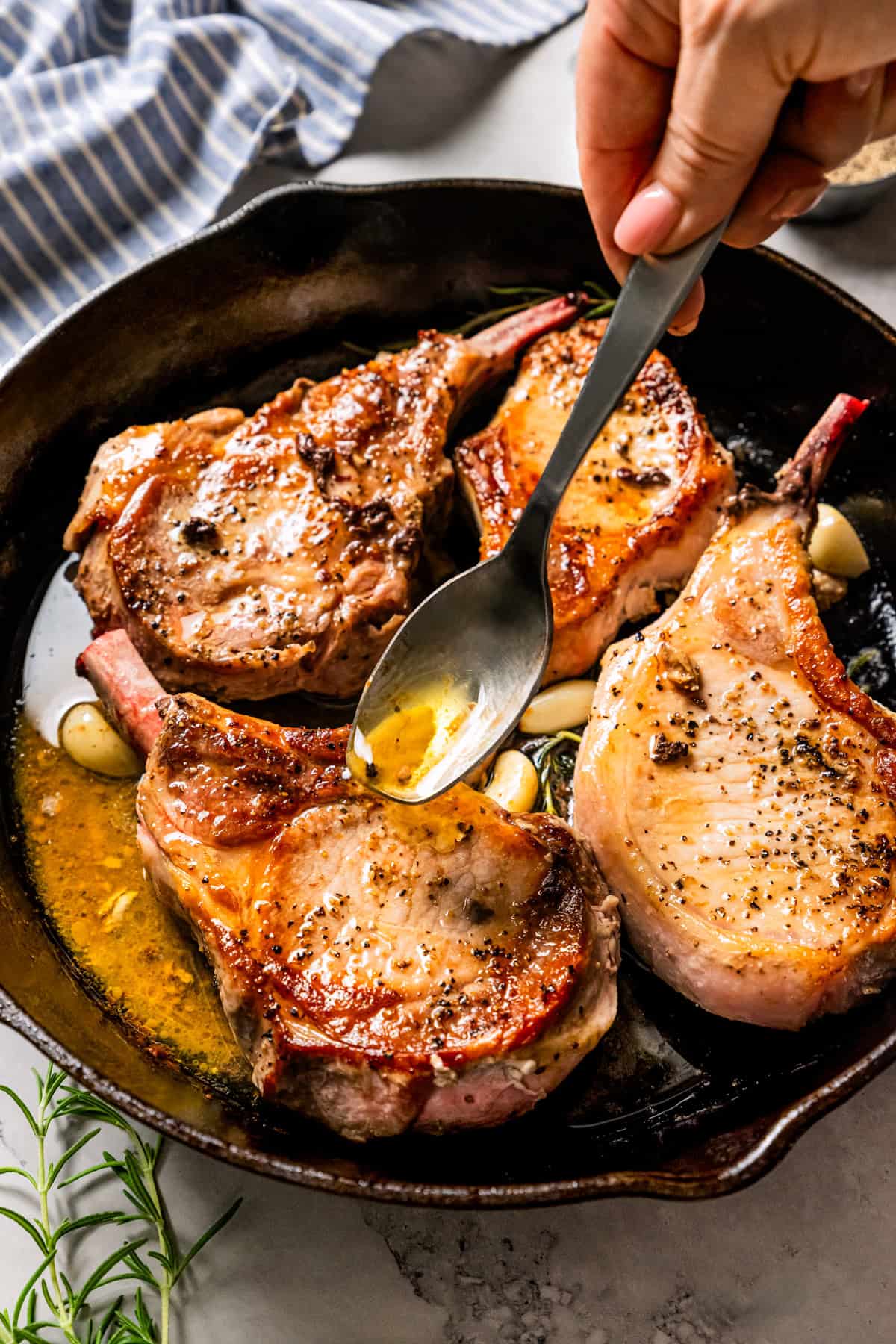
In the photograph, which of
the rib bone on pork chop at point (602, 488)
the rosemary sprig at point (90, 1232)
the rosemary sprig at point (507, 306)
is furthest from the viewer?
the rosemary sprig at point (507, 306)

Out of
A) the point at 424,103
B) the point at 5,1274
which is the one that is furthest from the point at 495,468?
the point at 5,1274

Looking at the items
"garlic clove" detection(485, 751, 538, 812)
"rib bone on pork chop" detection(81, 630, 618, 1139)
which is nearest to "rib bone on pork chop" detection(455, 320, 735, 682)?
"garlic clove" detection(485, 751, 538, 812)

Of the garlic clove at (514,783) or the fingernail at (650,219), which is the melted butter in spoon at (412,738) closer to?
the garlic clove at (514,783)

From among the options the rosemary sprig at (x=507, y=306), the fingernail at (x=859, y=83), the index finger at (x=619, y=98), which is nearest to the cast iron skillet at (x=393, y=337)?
the rosemary sprig at (x=507, y=306)

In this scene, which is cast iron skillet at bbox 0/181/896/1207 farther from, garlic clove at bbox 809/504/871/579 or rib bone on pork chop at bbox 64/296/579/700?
rib bone on pork chop at bbox 64/296/579/700

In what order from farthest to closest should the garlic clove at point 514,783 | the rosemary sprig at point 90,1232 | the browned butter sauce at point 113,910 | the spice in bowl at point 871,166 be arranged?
1. the spice in bowl at point 871,166
2. the garlic clove at point 514,783
3. the browned butter sauce at point 113,910
4. the rosemary sprig at point 90,1232

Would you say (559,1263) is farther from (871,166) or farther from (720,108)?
(871,166)
